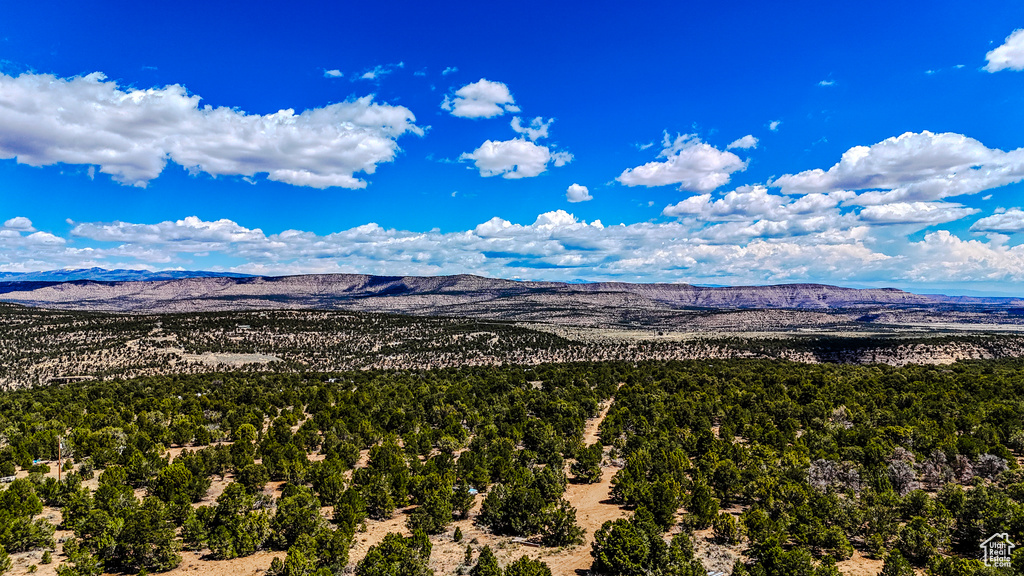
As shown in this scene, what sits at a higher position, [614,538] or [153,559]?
[614,538]

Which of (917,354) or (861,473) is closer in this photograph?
(861,473)

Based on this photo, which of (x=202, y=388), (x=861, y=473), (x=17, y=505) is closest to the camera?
(x=17, y=505)

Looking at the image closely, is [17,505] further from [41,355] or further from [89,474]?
[41,355]

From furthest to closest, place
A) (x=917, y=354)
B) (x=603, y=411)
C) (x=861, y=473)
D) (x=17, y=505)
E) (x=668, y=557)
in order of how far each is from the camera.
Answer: (x=917, y=354) → (x=603, y=411) → (x=861, y=473) → (x=17, y=505) → (x=668, y=557)

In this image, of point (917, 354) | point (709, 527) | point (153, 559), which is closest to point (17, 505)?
point (153, 559)

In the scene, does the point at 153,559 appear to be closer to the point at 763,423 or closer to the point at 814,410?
the point at 763,423

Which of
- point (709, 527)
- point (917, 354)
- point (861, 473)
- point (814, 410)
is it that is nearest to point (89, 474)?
point (709, 527)
